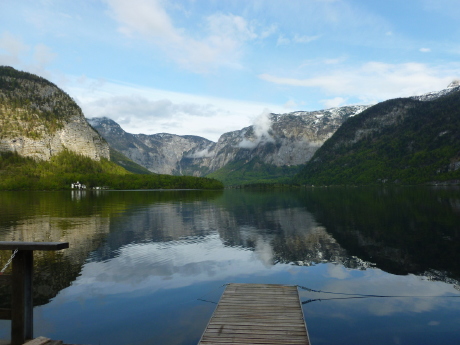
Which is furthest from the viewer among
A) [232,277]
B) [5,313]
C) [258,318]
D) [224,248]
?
[224,248]

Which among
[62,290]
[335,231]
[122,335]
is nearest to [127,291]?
[62,290]

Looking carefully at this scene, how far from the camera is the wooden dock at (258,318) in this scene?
56.2 feet

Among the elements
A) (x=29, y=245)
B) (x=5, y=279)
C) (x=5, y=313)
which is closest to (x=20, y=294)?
(x=5, y=279)

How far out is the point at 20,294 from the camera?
13289mm

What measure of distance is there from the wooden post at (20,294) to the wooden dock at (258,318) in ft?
27.7

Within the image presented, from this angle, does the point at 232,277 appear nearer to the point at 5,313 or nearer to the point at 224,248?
the point at 224,248

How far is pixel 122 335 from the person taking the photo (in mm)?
20984

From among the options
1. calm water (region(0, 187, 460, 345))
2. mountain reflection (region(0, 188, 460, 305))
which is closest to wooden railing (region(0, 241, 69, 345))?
calm water (region(0, 187, 460, 345))

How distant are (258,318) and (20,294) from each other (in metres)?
13.0

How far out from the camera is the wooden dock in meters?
17.1

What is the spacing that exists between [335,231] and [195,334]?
45.2 meters

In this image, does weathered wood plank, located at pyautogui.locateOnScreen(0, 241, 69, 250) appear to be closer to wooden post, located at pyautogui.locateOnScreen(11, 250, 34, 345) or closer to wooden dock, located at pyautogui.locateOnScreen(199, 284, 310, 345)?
wooden post, located at pyautogui.locateOnScreen(11, 250, 34, 345)

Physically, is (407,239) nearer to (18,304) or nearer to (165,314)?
(165,314)

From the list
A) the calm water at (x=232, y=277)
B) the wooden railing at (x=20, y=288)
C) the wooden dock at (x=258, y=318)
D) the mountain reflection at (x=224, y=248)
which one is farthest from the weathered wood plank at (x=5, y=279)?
the mountain reflection at (x=224, y=248)
